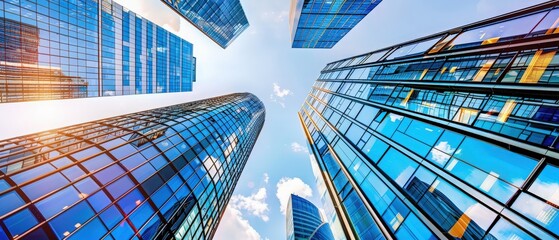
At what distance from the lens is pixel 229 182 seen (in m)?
31.3

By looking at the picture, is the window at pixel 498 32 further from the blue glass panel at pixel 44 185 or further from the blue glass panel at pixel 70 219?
the blue glass panel at pixel 44 185

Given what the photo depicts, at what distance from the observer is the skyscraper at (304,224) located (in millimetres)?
69863

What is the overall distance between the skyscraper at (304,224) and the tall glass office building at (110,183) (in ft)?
174

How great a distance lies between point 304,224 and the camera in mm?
75312

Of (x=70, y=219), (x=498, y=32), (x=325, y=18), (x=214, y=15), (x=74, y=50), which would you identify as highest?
(x=325, y=18)

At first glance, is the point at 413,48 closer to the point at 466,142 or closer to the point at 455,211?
the point at 466,142

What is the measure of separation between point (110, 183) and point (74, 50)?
2811cm

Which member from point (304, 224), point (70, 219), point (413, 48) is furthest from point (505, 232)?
point (304, 224)

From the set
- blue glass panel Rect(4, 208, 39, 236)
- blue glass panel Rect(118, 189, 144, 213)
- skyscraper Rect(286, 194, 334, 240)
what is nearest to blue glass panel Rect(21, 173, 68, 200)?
blue glass panel Rect(4, 208, 39, 236)

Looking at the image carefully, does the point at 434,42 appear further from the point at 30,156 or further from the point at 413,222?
the point at 30,156

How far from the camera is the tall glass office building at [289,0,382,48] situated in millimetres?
43188

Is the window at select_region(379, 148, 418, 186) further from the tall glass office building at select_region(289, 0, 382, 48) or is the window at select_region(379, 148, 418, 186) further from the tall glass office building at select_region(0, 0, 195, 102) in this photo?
the tall glass office building at select_region(0, 0, 195, 102)

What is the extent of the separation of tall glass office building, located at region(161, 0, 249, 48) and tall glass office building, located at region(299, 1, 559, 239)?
47.9 meters

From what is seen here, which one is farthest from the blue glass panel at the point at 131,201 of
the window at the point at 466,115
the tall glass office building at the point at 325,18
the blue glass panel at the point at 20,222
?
the tall glass office building at the point at 325,18
